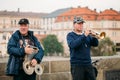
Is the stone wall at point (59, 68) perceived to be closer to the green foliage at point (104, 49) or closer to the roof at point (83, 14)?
the green foliage at point (104, 49)

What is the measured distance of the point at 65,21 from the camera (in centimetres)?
8038

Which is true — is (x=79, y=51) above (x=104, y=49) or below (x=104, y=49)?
above

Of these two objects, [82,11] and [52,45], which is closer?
[52,45]

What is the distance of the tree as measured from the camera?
7762 centimetres

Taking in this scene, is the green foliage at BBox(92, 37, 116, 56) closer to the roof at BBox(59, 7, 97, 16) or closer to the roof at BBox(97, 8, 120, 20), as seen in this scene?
the roof at BBox(97, 8, 120, 20)

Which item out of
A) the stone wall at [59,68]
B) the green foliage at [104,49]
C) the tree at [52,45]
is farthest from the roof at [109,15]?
the stone wall at [59,68]

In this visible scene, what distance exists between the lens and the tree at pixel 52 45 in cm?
7762

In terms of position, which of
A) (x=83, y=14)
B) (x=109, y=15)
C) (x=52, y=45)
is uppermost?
(x=83, y=14)

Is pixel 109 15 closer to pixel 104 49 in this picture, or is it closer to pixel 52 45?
pixel 52 45

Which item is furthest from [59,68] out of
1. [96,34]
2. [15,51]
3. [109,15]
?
[109,15]

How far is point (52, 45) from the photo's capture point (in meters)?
78.6

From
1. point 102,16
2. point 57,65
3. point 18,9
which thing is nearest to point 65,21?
point 102,16

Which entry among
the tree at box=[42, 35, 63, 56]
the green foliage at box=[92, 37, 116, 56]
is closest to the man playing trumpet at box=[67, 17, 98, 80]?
the green foliage at box=[92, 37, 116, 56]

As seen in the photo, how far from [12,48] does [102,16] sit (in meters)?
78.0
